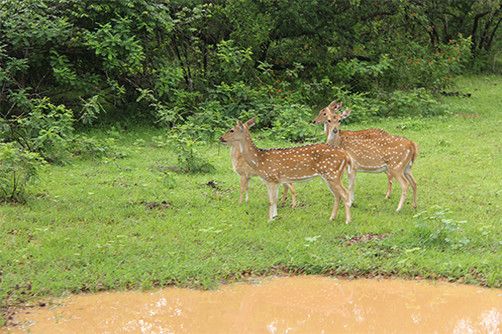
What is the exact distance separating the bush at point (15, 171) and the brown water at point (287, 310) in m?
3.02

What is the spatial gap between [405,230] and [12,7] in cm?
932

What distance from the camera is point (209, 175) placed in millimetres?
12859

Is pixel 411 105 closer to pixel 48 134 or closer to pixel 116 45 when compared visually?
pixel 116 45

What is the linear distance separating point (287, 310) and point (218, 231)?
6.85ft

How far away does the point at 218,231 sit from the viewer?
953 cm

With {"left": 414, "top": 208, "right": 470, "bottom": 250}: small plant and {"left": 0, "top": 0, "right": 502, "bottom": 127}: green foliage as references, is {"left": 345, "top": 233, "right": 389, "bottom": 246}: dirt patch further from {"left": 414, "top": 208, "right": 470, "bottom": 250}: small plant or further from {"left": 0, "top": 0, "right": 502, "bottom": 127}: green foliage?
{"left": 0, "top": 0, "right": 502, "bottom": 127}: green foliage

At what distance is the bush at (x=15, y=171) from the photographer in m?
10.2

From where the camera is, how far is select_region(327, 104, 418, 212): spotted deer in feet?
35.6

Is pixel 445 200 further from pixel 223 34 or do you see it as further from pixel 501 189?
pixel 223 34

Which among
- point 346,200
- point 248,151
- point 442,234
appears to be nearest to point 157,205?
point 248,151

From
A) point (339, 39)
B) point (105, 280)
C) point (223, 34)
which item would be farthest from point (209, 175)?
point (339, 39)

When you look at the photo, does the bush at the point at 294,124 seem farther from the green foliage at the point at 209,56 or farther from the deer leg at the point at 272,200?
the deer leg at the point at 272,200

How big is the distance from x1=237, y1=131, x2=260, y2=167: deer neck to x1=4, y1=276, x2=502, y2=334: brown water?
2708 mm

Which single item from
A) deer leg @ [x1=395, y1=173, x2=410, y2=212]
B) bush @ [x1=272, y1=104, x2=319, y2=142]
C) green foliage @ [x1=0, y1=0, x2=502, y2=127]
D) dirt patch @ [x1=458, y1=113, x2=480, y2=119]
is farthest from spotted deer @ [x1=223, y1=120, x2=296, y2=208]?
dirt patch @ [x1=458, y1=113, x2=480, y2=119]
